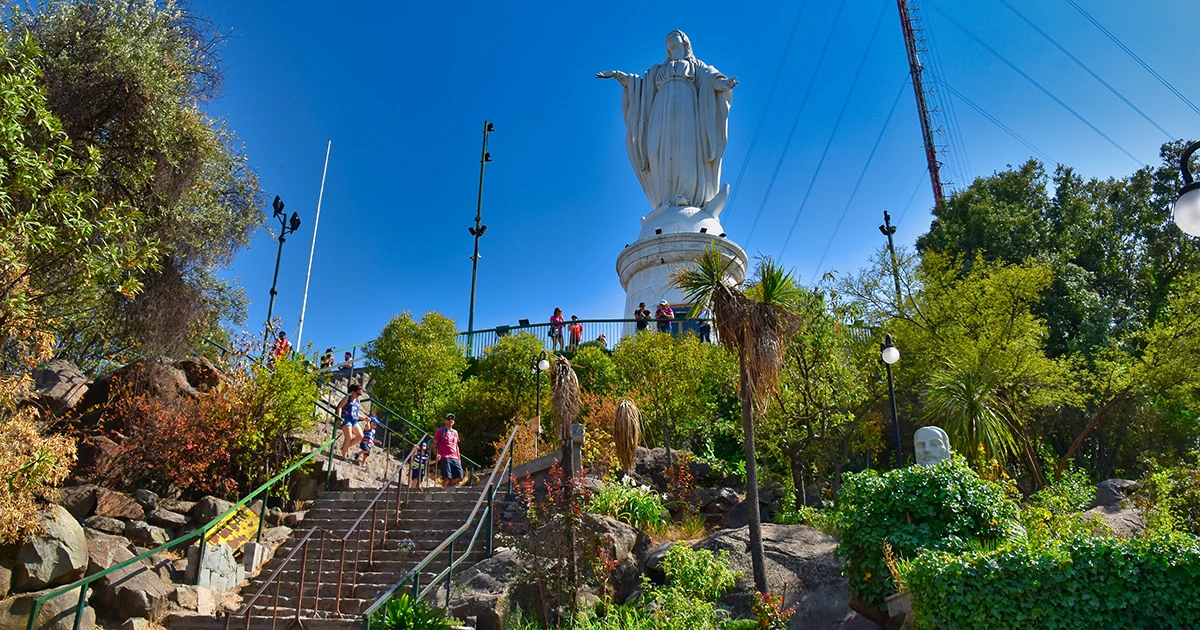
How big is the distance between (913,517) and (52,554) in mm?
9209

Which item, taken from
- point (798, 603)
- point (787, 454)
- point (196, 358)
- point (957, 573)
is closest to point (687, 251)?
point (787, 454)

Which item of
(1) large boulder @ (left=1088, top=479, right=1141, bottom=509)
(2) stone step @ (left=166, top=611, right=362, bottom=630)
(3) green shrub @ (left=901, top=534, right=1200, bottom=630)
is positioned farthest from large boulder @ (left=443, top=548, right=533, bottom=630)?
(1) large boulder @ (left=1088, top=479, right=1141, bottom=509)

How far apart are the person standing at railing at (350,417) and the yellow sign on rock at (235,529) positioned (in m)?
3.00

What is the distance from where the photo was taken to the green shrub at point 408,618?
852 centimetres

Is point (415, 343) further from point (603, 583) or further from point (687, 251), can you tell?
point (603, 583)

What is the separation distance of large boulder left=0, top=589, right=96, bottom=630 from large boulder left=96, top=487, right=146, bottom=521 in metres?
2.10

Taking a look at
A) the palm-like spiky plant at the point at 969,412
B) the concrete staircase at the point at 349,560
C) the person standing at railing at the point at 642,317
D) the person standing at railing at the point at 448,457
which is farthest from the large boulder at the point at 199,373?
the palm-like spiky plant at the point at 969,412

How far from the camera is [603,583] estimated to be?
9789 millimetres

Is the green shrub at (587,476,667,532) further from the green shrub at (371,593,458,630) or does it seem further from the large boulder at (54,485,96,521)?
the large boulder at (54,485,96,521)

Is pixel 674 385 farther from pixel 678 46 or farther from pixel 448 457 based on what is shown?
pixel 678 46

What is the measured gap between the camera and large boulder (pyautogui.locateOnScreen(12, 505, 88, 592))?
27.8 ft

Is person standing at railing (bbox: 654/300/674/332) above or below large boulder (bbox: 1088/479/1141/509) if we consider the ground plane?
above

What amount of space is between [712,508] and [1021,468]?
7483 millimetres

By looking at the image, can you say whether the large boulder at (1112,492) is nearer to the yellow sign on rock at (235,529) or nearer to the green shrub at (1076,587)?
the green shrub at (1076,587)
